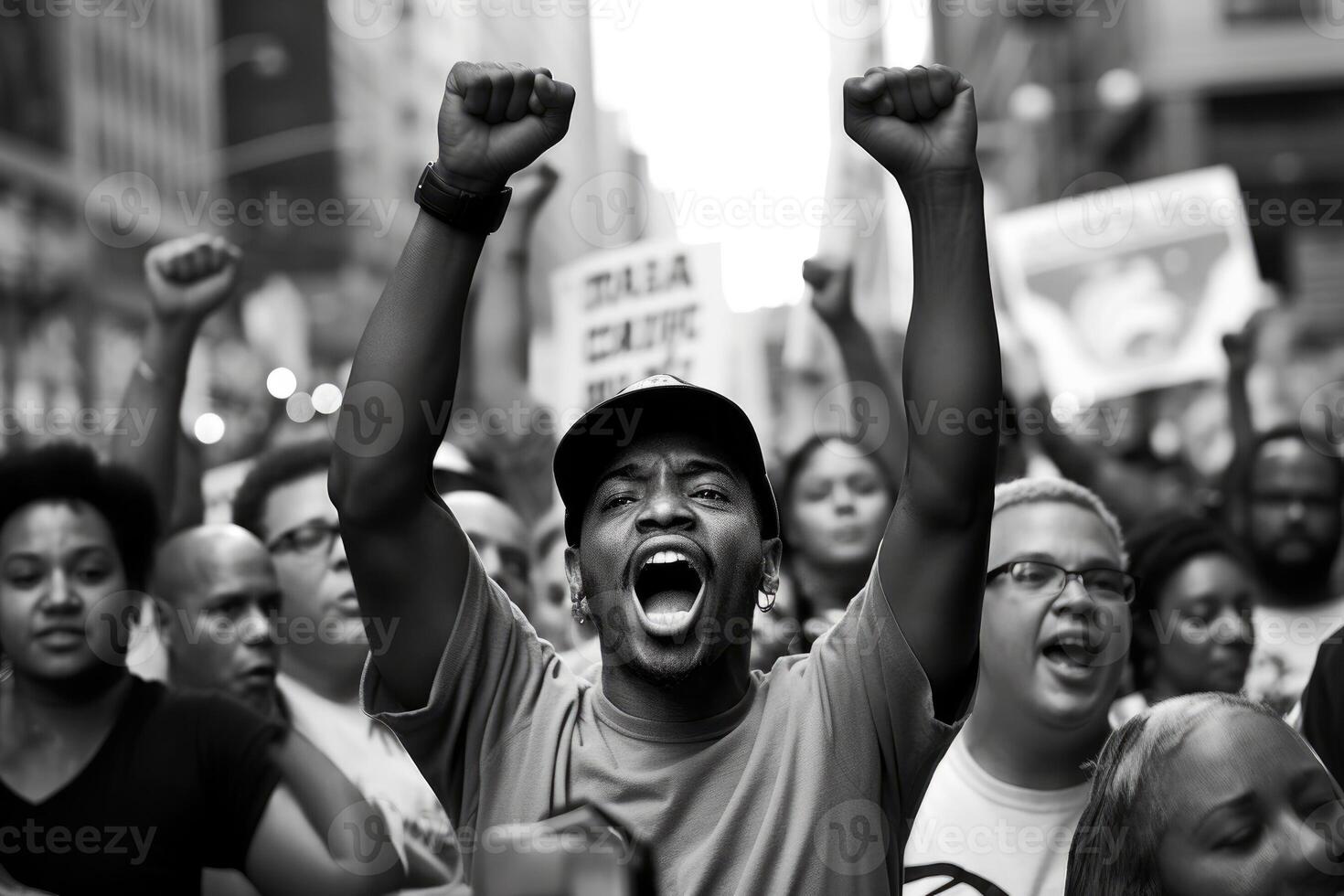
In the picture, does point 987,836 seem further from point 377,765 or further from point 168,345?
point 168,345

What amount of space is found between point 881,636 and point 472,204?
940 mm

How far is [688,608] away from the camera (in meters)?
2.52

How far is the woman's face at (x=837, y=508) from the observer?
4609mm

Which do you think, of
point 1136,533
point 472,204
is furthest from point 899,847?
point 1136,533

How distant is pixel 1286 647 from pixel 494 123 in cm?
300

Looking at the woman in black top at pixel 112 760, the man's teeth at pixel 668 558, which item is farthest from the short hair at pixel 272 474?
the man's teeth at pixel 668 558

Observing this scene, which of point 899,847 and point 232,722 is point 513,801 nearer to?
point 899,847

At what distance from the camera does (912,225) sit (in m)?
2.46

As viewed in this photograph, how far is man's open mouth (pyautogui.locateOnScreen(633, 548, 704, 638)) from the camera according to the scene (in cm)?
248

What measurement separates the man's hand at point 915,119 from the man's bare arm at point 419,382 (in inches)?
18.8

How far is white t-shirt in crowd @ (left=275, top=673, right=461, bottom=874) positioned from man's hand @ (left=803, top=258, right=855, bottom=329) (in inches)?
65.6

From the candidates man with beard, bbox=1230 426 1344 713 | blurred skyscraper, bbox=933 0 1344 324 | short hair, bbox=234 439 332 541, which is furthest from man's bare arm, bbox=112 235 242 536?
blurred skyscraper, bbox=933 0 1344 324

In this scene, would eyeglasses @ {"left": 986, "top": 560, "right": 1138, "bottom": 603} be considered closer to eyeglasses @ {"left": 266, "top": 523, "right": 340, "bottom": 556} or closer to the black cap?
the black cap

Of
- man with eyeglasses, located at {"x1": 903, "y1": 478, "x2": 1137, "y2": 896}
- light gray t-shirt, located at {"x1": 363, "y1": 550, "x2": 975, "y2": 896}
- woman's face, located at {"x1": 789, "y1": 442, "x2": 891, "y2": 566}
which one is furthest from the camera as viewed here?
woman's face, located at {"x1": 789, "y1": 442, "x2": 891, "y2": 566}
